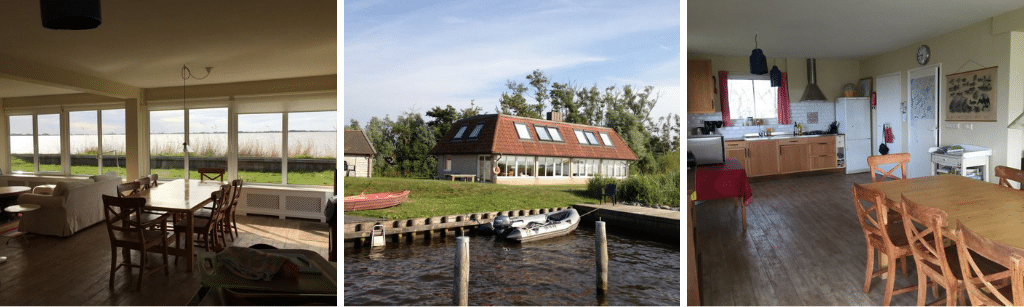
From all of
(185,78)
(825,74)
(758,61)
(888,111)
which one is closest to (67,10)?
(185,78)

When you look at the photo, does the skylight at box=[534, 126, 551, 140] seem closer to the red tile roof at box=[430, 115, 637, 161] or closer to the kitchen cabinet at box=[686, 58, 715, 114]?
the red tile roof at box=[430, 115, 637, 161]

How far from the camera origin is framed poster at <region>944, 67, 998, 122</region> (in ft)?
17.0

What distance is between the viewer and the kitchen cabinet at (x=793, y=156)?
7.48 meters

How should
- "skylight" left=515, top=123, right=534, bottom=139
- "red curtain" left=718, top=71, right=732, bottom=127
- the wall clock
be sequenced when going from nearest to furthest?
"skylight" left=515, top=123, right=534, bottom=139 → the wall clock → "red curtain" left=718, top=71, right=732, bottom=127

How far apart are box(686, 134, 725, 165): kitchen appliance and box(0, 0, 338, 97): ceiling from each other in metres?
3.20

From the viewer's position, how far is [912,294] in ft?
9.11

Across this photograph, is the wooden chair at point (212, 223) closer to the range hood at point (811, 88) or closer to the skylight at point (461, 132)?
the skylight at point (461, 132)

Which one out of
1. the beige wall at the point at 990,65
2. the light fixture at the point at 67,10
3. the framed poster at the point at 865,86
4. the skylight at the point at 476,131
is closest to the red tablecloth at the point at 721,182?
the skylight at the point at 476,131

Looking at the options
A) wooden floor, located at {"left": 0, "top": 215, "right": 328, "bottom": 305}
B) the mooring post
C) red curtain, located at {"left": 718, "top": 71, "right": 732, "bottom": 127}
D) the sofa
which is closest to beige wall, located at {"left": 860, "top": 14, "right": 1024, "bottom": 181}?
red curtain, located at {"left": 718, "top": 71, "right": 732, "bottom": 127}

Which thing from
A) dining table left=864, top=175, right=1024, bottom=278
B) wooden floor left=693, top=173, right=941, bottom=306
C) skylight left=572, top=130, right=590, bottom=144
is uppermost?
skylight left=572, top=130, right=590, bottom=144

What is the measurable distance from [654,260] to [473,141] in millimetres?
3001

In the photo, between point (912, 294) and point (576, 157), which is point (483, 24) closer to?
point (576, 157)

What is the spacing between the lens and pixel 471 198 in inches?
221

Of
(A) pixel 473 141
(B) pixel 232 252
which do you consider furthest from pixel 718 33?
(B) pixel 232 252
